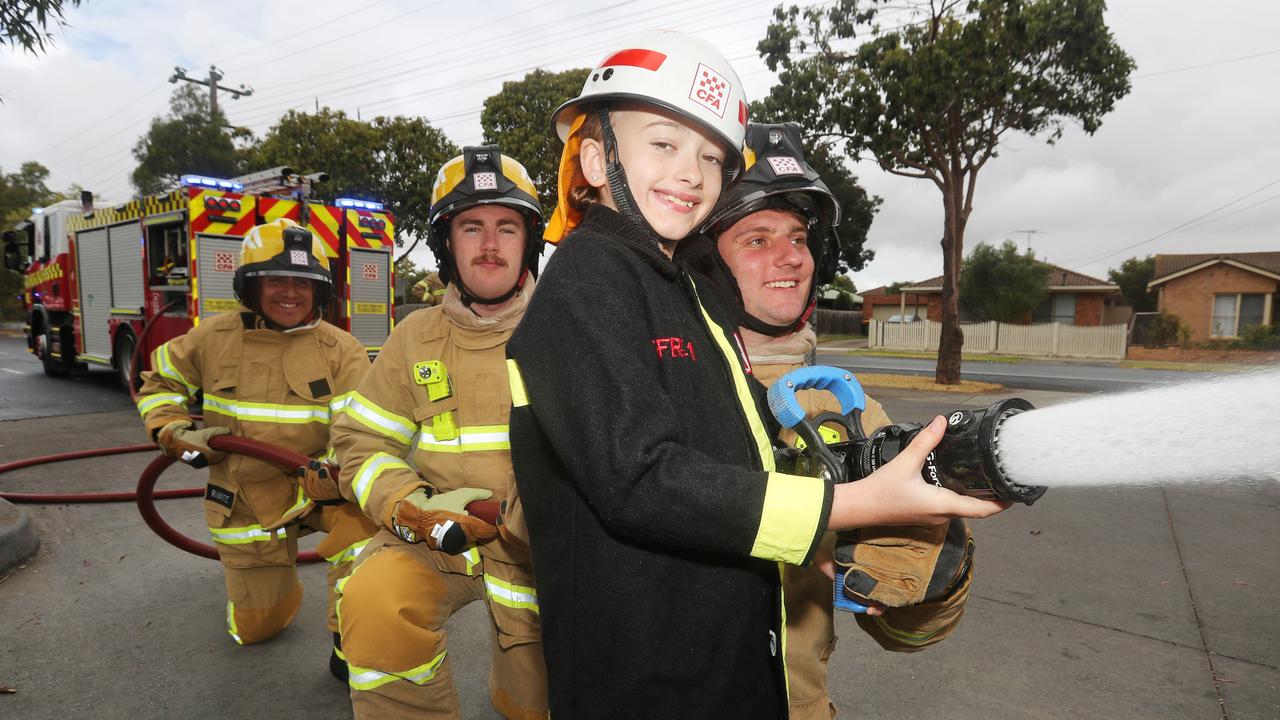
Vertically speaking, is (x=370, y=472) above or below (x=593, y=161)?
below

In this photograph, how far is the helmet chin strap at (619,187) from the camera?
1.40 meters

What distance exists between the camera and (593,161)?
1501 millimetres

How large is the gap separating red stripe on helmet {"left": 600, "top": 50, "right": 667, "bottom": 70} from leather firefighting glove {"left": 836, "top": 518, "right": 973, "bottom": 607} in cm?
105

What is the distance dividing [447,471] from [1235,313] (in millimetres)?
43245

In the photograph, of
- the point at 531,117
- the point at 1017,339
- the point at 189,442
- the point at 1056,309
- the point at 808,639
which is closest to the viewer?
the point at 808,639

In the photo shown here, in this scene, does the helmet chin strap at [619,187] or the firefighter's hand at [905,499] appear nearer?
the firefighter's hand at [905,499]

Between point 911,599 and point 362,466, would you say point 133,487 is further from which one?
point 911,599

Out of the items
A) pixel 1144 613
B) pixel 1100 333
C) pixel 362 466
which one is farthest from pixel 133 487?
pixel 1100 333

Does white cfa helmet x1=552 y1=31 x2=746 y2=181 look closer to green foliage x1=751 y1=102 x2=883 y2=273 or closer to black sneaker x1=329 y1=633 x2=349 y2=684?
black sneaker x1=329 y1=633 x2=349 y2=684

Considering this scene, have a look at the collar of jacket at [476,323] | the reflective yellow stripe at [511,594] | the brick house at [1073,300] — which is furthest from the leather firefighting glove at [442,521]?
the brick house at [1073,300]

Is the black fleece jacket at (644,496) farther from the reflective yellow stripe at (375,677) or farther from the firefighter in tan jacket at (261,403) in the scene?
the firefighter in tan jacket at (261,403)

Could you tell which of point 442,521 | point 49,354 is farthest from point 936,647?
point 49,354

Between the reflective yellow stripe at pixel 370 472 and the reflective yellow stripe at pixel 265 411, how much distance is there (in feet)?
4.49

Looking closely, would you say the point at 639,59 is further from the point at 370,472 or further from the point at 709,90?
the point at 370,472
